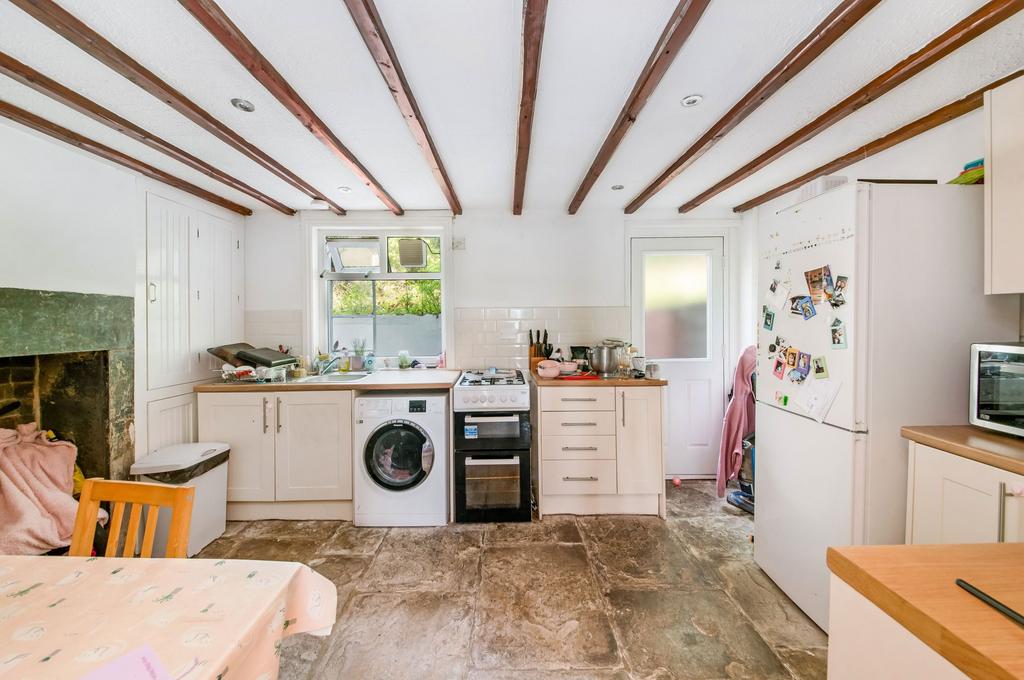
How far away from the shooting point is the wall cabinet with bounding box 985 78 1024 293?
4.46 ft

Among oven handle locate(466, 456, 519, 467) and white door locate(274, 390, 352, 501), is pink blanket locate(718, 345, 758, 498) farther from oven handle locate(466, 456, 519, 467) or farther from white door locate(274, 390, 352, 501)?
white door locate(274, 390, 352, 501)

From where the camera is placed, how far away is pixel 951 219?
1.55 metres

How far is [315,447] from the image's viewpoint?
278 centimetres

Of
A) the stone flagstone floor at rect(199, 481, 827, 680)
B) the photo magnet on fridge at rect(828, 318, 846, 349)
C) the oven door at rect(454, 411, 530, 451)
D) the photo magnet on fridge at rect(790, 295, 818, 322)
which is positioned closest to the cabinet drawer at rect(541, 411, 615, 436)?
the oven door at rect(454, 411, 530, 451)

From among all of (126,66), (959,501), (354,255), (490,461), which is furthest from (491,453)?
(126,66)

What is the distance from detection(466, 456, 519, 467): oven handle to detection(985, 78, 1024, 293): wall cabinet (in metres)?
2.39

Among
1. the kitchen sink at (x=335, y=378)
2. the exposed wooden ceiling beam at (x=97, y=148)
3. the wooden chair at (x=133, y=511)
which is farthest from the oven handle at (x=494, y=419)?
the exposed wooden ceiling beam at (x=97, y=148)

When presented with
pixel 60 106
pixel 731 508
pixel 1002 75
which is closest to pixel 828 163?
pixel 1002 75

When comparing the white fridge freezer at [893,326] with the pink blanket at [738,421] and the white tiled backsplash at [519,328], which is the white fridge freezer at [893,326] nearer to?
the pink blanket at [738,421]

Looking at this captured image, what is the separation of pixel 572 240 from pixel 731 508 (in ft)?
8.27

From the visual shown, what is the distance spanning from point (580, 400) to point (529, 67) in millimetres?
2042

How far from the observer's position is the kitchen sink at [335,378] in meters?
2.95

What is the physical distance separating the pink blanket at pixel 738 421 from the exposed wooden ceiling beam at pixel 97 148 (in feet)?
14.0

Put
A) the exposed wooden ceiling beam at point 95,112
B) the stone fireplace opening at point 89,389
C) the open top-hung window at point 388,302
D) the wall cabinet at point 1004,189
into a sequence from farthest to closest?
the open top-hung window at point 388,302
the stone fireplace opening at point 89,389
the exposed wooden ceiling beam at point 95,112
the wall cabinet at point 1004,189
